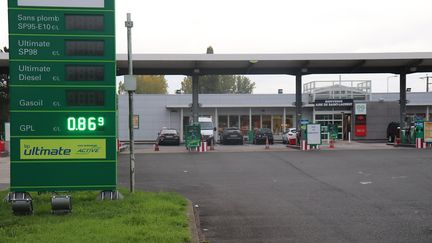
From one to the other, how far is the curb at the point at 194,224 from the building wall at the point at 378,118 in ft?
114

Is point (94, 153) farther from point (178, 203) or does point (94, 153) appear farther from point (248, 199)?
point (248, 199)

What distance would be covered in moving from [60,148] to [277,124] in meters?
38.7

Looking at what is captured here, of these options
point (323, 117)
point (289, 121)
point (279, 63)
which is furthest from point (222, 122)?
point (279, 63)

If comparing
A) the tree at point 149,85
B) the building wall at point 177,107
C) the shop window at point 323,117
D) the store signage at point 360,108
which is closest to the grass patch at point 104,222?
the store signage at point 360,108

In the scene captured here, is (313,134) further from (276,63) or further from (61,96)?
(61,96)

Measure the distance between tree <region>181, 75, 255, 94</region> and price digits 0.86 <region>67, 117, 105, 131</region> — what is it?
3076 inches

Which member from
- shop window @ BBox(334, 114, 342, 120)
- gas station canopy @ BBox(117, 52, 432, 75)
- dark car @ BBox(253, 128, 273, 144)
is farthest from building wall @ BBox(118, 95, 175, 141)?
shop window @ BBox(334, 114, 342, 120)

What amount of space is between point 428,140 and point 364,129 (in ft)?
42.5

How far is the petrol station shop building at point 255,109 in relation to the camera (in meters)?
44.8

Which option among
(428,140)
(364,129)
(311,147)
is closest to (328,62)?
(311,147)

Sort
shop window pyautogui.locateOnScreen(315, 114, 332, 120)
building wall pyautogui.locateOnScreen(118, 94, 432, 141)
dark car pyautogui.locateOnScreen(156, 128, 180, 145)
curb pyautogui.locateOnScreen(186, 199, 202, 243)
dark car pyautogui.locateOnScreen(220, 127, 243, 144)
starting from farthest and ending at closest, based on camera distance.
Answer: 1. building wall pyautogui.locateOnScreen(118, 94, 432, 141)
2. shop window pyautogui.locateOnScreen(315, 114, 332, 120)
3. dark car pyautogui.locateOnScreen(220, 127, 243, 144)
4. dark car pyautogui.locateOnScreen(156, 128, 180, 145)
5. curb pyautogui.locateOnScreen(186, 199, 202, 243)

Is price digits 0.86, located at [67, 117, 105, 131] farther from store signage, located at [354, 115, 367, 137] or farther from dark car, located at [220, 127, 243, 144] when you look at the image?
store signage, located at [354, 115, 367, 137]

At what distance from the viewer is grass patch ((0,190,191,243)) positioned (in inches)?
280

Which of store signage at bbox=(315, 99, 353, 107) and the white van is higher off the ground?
store signage at bbox=(315, 99, 353, 107)
